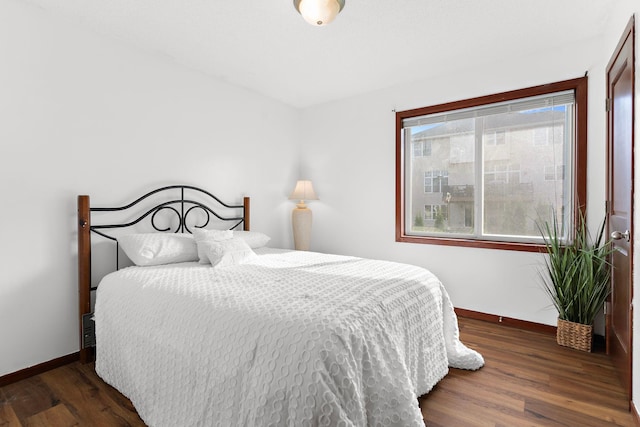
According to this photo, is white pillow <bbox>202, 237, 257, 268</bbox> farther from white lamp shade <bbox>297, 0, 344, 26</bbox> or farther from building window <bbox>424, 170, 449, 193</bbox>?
building window <bbox>424, 170, 449, 193</bbox>

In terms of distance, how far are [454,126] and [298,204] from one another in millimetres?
1910

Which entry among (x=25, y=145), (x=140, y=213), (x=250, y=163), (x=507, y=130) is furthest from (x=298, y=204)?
(x=25, y=145)

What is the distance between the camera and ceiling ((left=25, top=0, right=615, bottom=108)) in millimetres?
2252

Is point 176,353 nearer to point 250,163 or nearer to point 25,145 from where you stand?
point 25,145

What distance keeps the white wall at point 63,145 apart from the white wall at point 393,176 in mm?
1560

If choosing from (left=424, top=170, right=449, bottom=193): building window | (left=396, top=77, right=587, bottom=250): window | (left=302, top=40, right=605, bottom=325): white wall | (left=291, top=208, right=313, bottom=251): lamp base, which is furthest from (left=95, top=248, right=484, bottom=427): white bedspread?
(left=291, top=208, right=313, bottom=251): lamp base

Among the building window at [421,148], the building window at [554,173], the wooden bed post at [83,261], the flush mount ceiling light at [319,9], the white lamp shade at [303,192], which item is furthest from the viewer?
the white lamp shade at [303,192]

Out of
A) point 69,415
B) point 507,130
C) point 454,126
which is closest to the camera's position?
point 69,415

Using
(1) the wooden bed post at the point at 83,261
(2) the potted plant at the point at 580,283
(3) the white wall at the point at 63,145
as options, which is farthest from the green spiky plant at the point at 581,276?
(1) the wooden bed post at the point at 83,261

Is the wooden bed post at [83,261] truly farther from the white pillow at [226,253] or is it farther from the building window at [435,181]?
the building window at [435,181]

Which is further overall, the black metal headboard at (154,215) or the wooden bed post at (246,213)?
the wooden bed post at (246,213)

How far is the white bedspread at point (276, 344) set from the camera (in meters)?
1.22

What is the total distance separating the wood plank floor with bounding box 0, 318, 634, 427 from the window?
3.51 feet

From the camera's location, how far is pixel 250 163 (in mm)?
3762
